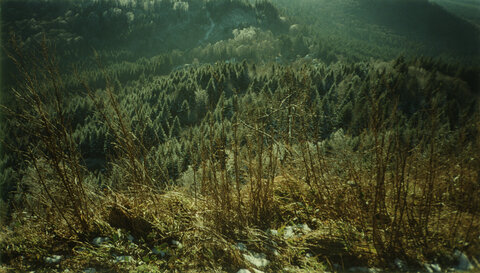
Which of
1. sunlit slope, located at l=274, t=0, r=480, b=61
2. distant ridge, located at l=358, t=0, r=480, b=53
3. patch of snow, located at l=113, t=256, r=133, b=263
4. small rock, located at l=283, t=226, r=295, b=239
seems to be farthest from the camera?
distant ridge, located at l=358, t=0, r=480, b=53

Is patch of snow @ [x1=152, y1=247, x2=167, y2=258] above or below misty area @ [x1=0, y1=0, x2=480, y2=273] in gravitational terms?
below

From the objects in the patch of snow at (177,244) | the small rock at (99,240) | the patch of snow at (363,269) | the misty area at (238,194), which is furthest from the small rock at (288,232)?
the small rock at (99,240)

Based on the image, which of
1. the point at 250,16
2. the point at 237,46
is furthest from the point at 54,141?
the point at 250,16

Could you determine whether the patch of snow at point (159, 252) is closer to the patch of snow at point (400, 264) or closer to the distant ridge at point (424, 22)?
the patch of snow at point (400, 264)

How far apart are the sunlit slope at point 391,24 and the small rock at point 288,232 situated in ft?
438

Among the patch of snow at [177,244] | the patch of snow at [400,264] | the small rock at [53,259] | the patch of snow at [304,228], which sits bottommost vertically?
the small rock at [53,259]

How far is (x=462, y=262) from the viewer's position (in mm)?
1819

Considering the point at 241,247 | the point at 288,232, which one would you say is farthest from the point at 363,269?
the point at 241,247

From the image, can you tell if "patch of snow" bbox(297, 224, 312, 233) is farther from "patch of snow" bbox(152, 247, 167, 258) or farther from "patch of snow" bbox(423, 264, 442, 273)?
"patch of snow" bbox(152, 247, 167, 258)

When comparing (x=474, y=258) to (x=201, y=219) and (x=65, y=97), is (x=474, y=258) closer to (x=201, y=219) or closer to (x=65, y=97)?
(x=201, y=219)

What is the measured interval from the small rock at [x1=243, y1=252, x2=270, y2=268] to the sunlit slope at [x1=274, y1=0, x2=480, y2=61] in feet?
440

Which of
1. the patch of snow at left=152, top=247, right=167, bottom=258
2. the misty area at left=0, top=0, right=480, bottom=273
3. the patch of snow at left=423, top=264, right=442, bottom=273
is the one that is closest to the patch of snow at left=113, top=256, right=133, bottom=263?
the misty area at left=0, top=0, right=480, bottom=273

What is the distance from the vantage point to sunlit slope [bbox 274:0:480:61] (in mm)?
131125

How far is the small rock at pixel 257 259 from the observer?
6.22ft
